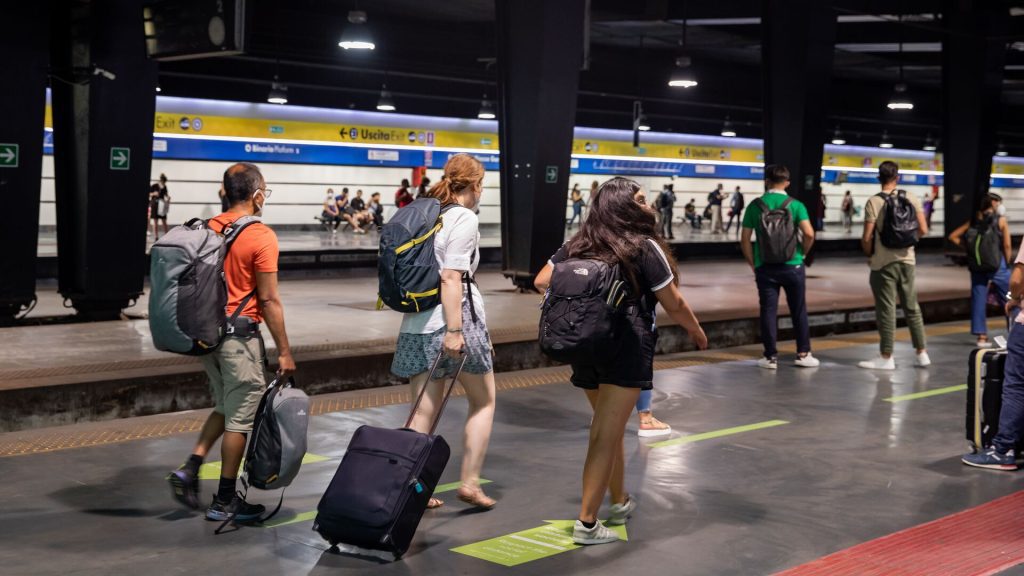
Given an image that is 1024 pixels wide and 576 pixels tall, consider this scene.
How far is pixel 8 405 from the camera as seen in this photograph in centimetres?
704

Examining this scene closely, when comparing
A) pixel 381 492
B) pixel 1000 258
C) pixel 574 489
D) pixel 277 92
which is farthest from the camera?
pixel 277 92

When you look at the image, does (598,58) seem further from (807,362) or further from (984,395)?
(984,395)

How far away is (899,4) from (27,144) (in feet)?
54.2

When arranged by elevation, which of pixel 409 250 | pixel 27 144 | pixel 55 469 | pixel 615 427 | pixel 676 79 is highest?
pixel 676 79

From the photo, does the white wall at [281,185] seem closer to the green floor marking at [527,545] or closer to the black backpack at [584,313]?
the green floor marking at [527,545]

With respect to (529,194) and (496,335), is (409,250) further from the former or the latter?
(529,194)

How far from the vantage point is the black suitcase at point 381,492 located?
4.20m

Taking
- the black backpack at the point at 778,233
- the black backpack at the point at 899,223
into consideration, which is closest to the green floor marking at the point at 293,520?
the black backpack at the point at 778,233

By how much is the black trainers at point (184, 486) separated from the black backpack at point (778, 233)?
19.4ft

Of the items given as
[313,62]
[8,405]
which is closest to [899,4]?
[313,62]

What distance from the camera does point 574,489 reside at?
18.3 feet

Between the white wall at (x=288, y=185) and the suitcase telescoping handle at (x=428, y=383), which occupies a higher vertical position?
the white wall at (x=288, y=185)

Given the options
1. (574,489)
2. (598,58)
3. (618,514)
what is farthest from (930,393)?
(598,58)

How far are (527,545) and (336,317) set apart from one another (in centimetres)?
805
